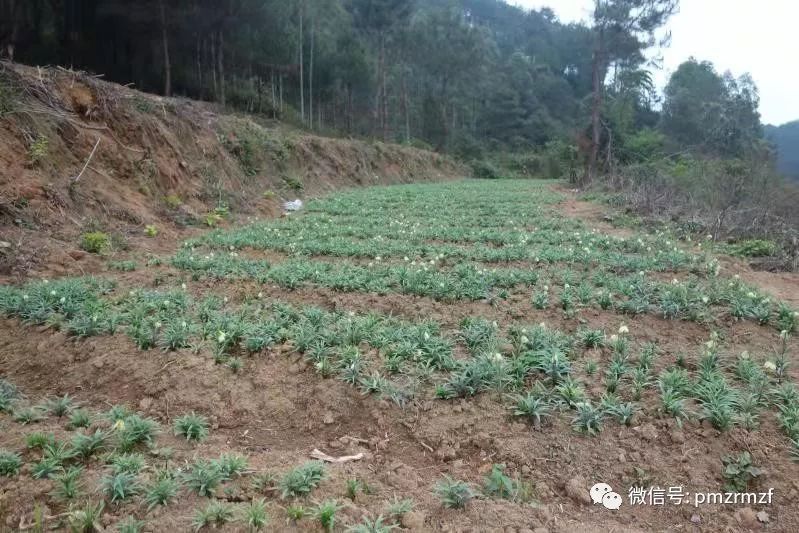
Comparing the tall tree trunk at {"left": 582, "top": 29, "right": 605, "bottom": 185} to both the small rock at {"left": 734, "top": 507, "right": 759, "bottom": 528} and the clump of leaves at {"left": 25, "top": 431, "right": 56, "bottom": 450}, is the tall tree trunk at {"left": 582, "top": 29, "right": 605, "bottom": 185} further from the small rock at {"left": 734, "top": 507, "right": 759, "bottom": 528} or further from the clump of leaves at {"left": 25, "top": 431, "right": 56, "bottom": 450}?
the clump of leaves at {"left": 25, "top": 431, "right": 56, "bottom": 450}

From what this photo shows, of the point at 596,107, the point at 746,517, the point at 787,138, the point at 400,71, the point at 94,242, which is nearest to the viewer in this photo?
the point at 746,517

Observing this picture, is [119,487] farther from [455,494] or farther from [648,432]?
[648,432]

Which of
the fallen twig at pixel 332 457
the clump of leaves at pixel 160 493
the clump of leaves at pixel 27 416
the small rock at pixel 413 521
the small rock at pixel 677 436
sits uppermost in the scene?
the small rock at pixel 677 436

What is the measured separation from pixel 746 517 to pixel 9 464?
14.4ft

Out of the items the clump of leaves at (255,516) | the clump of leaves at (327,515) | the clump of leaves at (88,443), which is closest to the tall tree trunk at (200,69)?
the clump of leaves at (88,443)

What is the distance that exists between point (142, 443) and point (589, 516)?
2934mm

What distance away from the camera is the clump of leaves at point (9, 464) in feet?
10.00

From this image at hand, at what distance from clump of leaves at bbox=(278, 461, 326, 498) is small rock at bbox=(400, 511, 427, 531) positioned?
59 cm

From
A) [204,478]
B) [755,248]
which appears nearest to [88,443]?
[204,478]

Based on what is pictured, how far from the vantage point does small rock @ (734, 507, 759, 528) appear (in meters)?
2.94

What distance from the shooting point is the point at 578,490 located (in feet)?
10.4

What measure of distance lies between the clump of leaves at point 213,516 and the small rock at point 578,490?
2.01 metres

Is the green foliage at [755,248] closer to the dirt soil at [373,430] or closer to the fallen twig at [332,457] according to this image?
the dirt soil at [373,430]

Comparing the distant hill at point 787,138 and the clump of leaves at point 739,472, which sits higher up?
the distant hill at point 787,138
